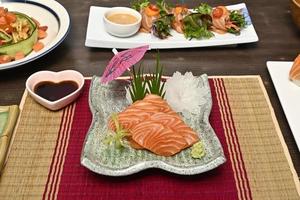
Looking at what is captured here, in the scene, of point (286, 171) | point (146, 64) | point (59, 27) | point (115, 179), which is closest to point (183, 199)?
point (115, 179)

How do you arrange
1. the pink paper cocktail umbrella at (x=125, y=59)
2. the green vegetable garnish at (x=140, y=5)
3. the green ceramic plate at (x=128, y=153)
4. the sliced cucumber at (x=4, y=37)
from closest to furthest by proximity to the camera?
the green ceramic plate at (x=128, y=153) → the pink paper cocktail umbrella at (x=125, y=59) → the sliced cucumber at (x=4, y=37) → the green vegetable garnish at (x=140, y=5)

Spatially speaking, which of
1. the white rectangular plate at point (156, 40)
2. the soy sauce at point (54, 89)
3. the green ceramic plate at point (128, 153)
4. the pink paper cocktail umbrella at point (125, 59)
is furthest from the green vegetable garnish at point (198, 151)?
the white rectangular plate at point (156, 40)

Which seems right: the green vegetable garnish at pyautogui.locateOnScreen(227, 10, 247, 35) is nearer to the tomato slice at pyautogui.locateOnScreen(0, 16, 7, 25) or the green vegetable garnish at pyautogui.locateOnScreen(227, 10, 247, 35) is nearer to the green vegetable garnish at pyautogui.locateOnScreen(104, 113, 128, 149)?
the green vegetable garnish at pyautogui.locateOnScreen(104, 113, 128, 149)

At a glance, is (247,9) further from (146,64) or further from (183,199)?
(183,199)

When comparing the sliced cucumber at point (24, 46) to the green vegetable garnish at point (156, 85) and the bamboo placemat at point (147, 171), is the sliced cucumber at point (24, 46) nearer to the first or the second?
the bamboo placemat at point (147, 171)

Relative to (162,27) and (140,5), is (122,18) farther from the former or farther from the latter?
(162,27)

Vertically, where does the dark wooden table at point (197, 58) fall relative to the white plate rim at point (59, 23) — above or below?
below
